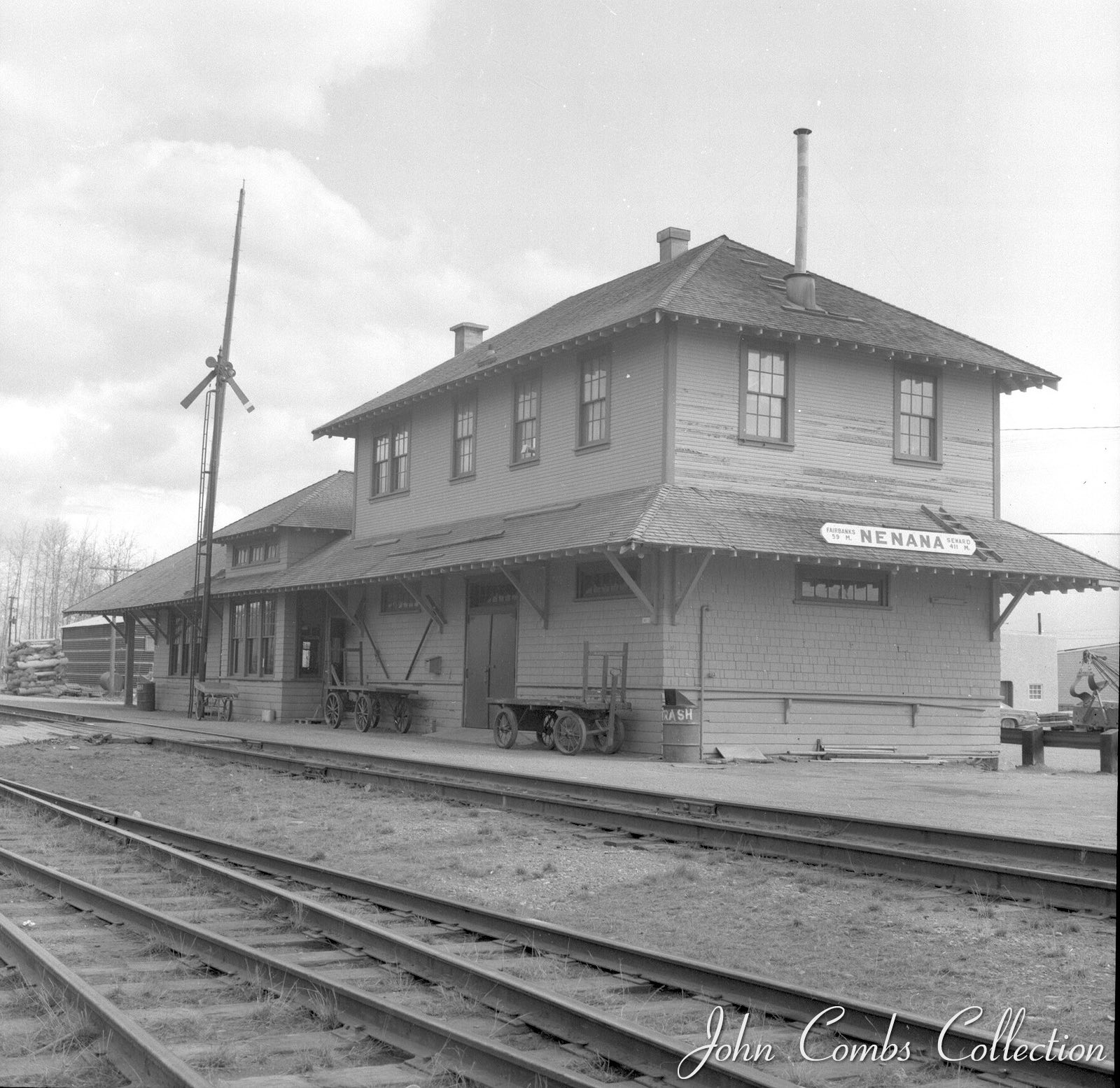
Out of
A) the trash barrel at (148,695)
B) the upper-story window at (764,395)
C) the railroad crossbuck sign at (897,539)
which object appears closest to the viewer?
the railroad crossbuck sign at (897,539)

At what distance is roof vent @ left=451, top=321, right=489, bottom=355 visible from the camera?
31.7 meters

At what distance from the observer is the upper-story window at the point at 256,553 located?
32.2 m

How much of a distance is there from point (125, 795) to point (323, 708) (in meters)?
14.8

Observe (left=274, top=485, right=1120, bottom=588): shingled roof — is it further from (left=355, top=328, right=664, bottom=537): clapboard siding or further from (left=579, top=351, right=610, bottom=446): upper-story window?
(left=579, top=351, right=610, bottom=446): upper-story window

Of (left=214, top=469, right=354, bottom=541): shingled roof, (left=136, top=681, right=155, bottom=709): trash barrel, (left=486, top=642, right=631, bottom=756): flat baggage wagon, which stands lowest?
(left=136, top=681, right=155, bottom=709): trash barrel

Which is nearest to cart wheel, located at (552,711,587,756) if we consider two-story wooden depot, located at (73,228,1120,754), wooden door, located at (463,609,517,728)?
two-story wooden depot, located at (73,228,1120,754)

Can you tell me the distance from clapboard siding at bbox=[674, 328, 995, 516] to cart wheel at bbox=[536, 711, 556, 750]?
13.7ft

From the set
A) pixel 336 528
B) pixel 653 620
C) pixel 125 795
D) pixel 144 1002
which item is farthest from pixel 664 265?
pixel 144 1002

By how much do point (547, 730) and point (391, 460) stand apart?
9.40 metres

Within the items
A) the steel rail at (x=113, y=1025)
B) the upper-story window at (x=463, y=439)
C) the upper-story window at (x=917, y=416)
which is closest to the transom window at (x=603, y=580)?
the upper-story window at (x=463, y=439)

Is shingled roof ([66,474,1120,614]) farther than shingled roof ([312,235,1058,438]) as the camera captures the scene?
No

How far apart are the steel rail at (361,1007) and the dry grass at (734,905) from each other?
1087 mm

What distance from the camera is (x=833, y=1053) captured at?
4941mm

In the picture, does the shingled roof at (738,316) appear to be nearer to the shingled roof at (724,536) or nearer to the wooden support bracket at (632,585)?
the shingled roof at (724,536)
